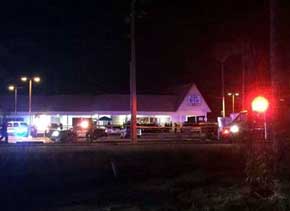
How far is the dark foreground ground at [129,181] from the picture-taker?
12672 millimetres

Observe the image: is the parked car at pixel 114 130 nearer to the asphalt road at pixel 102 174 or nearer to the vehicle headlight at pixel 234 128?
the vehicle headlight at pixel 234 128

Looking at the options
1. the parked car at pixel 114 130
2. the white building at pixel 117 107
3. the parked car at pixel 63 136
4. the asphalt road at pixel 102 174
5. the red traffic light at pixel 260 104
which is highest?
the white building at pixel 117 107

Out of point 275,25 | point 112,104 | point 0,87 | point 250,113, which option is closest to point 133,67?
point 250,113

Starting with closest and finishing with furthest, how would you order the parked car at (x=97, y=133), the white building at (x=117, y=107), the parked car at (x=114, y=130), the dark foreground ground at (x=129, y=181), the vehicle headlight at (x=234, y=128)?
the dark foreground ground at (x=129, y=181) < the vehicle headlight at (x=234, y=128) < the parked car at (x=97, y=133) < the parked car at (x=114, y=130) < the white building at (x=117, y=107)

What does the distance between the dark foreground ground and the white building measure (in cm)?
6389

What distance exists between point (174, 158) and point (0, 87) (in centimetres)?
8016

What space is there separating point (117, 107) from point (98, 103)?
124 inches

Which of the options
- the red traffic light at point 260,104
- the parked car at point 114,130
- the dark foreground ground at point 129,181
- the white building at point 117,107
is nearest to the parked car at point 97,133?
the parked car at point 114,130

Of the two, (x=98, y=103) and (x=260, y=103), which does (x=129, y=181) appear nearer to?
(x=260, y=103)

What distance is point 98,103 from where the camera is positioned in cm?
8894

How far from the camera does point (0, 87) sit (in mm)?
97812

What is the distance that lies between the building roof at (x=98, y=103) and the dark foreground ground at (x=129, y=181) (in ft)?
211

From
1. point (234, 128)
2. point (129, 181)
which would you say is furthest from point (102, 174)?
point (234, 128)

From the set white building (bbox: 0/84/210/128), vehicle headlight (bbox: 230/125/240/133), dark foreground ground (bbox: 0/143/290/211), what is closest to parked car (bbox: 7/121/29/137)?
vehicle headlight (bbox: 230/125/240/133)
